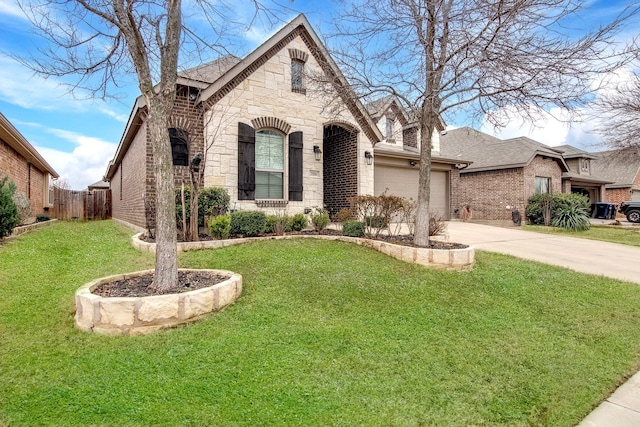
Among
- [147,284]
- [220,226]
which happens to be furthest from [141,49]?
[220,226]

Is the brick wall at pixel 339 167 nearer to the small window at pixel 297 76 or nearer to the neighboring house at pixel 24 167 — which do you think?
the small window at pixel 297 76

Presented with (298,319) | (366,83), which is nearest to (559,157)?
(366,83)

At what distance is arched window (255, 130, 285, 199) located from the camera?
32.4 ft

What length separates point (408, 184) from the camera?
1495cm

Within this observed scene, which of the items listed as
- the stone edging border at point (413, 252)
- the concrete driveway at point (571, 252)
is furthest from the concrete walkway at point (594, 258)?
the stone edging border at point (413, 252)

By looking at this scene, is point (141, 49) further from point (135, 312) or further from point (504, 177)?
point (504, 177)

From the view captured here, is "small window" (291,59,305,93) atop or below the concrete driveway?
atop

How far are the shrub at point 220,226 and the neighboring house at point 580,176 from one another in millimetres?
21310

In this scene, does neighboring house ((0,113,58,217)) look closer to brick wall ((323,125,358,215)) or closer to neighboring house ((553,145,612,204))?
brick wall ((323,125,358,215))

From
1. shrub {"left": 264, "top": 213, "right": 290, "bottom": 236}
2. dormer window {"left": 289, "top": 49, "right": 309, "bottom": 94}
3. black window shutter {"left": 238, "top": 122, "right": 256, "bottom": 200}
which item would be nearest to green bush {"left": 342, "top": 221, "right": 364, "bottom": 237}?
shrub {"left": 264, "top": 213, "right": 290, "bottom": 236}

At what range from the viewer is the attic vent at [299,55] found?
10342 mm

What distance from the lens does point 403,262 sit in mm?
6441

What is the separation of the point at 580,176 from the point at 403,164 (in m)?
14.9

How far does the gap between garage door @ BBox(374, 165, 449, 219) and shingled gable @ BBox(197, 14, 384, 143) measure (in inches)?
104
